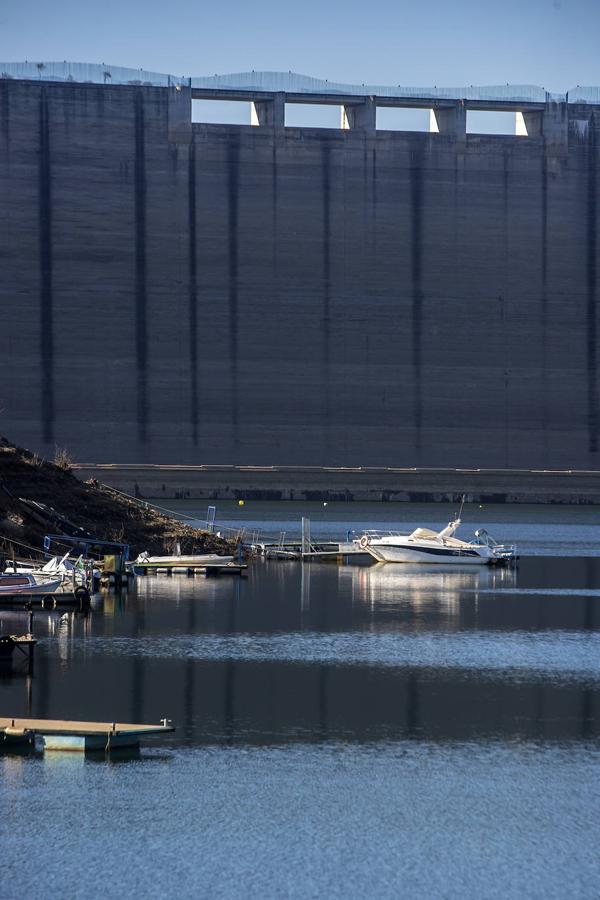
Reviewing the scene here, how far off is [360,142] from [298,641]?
5581 centimetres

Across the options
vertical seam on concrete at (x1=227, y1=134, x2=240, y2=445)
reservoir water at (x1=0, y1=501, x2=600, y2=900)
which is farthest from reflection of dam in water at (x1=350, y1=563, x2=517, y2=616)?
vertical seam on concrete at (x1=227, y1=134, x2=240, y2=445)

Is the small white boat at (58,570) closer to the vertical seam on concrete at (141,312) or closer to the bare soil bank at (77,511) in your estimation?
the bare soil bank at (77,511)

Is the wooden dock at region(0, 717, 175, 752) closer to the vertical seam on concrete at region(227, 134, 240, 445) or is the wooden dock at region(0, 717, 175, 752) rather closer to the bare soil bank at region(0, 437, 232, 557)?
the bare soil bank at region(0, 437, 232, 557)

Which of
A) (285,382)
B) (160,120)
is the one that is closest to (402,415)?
(285,382)

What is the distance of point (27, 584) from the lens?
3052 cm

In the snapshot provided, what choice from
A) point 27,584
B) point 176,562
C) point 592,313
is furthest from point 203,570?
point 592,313

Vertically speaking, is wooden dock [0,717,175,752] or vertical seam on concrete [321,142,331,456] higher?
vertical seam on concrete [321,142,331,456]

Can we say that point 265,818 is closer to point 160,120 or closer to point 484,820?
point 484,820

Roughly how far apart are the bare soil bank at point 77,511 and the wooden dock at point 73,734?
22.1 metres

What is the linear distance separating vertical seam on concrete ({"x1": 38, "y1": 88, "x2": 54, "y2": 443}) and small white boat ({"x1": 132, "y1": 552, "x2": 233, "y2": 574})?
117 feet

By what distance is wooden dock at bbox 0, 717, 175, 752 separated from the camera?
15938 mm

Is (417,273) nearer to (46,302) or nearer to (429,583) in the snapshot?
(46,302)

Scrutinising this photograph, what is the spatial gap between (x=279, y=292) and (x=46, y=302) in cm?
1209

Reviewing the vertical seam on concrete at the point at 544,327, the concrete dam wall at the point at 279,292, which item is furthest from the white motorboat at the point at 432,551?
the vertical seam on concrete at the point at 544,327
